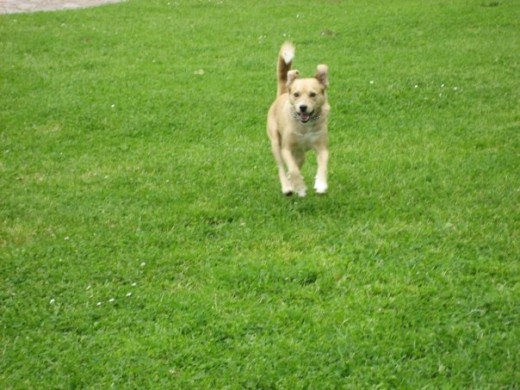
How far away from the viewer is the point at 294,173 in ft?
21.5

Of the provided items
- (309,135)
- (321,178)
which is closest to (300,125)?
(309,135)

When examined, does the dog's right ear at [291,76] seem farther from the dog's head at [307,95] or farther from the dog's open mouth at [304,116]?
the dog's open mouth at [304,116]

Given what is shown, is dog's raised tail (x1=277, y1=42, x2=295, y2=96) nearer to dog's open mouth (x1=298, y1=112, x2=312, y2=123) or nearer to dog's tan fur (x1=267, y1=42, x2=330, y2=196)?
dog's tan fur (x1=267, y1=42, x2=330, y2=196)

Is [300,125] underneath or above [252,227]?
above

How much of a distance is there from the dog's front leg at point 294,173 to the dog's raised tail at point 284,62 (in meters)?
0.82

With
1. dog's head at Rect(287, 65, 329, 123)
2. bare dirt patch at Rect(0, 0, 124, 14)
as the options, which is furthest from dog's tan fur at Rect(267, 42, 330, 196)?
bare dirt patch at Rect(0, 0, 124, 14)

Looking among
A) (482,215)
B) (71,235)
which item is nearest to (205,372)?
(71,235)

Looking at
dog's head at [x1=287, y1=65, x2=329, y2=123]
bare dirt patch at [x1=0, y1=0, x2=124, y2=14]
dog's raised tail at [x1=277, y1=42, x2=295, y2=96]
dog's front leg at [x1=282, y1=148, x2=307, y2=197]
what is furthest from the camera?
bare dirt patch at [x1=0, y1=0, x2=124, y2=14]

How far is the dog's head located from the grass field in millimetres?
854

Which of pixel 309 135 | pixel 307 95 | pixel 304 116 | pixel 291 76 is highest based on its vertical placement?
pixel 291 76

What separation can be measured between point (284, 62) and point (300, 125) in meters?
0.84

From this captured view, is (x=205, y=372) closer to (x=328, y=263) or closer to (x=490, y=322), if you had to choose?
(x=328, y=263)

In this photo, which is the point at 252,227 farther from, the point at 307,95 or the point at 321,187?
the point at 307,95

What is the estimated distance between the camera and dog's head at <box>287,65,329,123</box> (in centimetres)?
635
